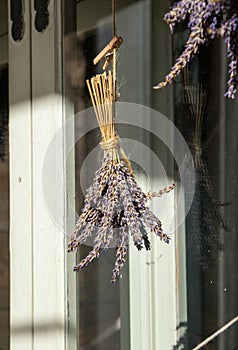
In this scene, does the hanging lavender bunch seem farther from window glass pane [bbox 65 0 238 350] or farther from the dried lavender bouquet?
window glass pane [bbox 65 0 238 350]

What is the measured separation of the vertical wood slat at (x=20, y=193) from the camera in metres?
1.47

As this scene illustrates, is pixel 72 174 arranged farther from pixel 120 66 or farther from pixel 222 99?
pixel 222 99

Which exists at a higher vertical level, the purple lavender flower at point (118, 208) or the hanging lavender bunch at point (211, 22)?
the hanging lavender bunch at point (211, 22)

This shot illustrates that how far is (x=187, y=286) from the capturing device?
4.23 feet

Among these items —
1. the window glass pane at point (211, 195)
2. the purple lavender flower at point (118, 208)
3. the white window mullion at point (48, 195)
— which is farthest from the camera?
the white window mullion at point (48, 195)

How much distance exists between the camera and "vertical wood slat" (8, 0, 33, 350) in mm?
1467

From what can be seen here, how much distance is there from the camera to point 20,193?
150 cm

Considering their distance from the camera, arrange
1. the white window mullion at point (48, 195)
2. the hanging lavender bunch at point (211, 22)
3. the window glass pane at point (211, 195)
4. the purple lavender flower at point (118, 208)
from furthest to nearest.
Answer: the white window mullion at point (48, 195) < the window glass pane at point (211, 195) < the purple lavender flower at point (118, 208) < the hanging lavender bunch at point (211, 22)

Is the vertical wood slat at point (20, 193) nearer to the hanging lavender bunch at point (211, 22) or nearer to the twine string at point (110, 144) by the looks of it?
the twine string at point (110, 144)

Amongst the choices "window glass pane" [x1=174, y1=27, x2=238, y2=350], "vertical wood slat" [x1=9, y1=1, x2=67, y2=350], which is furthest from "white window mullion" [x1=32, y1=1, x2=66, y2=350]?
"window glass pane" [x1=174, y1=27, x2=238, y2=350]

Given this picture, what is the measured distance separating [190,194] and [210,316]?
0.29m

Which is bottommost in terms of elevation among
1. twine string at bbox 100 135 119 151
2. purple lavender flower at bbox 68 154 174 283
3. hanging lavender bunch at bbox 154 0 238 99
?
purple lavender flower at bbox 68 154 174 283

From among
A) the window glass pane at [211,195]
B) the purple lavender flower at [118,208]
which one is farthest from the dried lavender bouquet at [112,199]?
the window glass pane at [211,195]

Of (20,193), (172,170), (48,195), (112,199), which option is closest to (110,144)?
(112,199)
